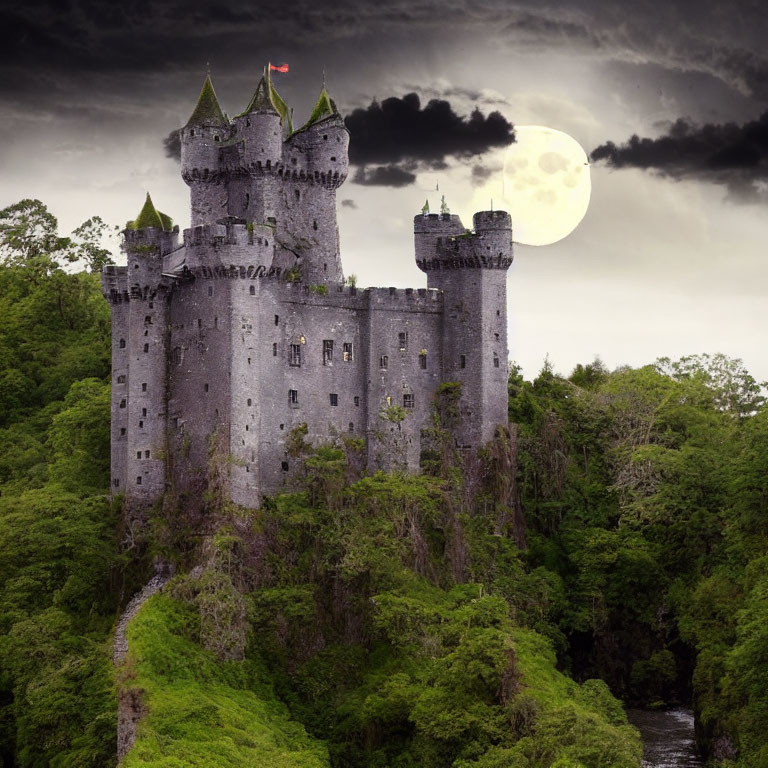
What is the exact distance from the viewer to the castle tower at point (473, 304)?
99.1 meters

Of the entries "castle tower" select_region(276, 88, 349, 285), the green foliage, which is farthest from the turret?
the green foliage

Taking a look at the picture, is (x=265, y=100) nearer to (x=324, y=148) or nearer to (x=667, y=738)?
(x=324, y=148)

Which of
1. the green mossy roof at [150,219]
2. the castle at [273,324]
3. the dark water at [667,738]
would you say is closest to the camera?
the dark water at [667,738]

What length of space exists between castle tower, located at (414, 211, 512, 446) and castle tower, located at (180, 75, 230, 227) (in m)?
12.1

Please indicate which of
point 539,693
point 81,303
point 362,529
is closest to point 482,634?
point 539,693

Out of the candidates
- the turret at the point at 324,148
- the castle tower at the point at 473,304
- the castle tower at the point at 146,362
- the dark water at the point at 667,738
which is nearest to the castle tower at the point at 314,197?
the turret at the point at 324,148

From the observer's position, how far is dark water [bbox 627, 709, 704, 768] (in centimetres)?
8756

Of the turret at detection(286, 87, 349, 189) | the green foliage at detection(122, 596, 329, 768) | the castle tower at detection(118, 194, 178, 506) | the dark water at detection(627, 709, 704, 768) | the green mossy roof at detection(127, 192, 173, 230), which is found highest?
the turret at detection(286, 87, 349, 189)

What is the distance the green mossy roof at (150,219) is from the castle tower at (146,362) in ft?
2.12

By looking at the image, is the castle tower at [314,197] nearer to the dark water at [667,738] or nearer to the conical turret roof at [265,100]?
the conical turret roof at [265,100]

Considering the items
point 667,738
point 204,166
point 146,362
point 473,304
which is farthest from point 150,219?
point 667,738

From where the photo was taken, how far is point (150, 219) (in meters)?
96.5

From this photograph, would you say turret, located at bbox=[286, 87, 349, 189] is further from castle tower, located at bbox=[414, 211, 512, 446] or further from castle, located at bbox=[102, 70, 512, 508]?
castle tower, located at bbox=[414, 211, 512, 446]

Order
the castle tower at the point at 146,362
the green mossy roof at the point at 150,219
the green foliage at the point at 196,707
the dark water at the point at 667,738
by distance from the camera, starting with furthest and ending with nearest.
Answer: the green mossy roof at the point at 150,219 → the castle tower at the point at 146,362 → the dark water at the point at 667,738 → the green foliage at the point at 196,707
